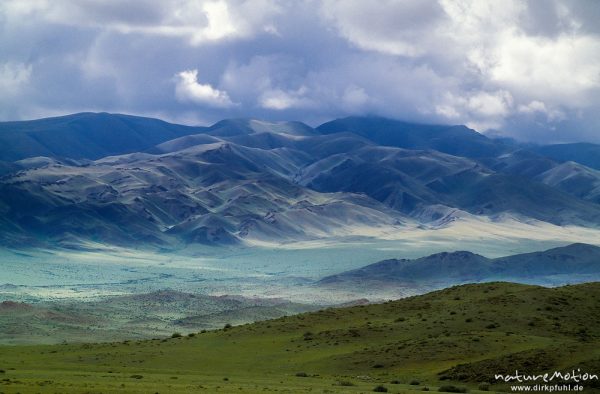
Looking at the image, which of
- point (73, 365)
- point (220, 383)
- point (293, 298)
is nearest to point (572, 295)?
point (220, 383)

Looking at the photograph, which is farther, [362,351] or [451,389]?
[362,351]

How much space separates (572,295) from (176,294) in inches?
4522

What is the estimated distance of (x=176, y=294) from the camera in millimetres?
163375

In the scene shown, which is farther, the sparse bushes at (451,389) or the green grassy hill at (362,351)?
the green grassy hill at (362,351)

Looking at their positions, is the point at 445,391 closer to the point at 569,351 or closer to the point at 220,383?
the point at 569,351

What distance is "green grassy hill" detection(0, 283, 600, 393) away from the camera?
125 ft

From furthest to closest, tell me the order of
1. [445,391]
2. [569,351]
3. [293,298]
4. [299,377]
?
[293,298]
[299,377]
[569,351]
[445,391]

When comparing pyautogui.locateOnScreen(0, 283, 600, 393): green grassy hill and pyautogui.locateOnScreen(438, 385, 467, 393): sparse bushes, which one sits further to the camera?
pyautogui.locateOnScreen(0, 283, 600, 393): green grassy hill

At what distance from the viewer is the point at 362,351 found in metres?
49.6

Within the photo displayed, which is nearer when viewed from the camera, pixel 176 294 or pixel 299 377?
pixel 299 377

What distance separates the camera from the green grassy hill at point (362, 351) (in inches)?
1503

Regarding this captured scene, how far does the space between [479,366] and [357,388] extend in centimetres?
717

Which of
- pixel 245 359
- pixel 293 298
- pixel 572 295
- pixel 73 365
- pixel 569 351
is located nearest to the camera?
pixel 569 351

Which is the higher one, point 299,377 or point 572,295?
point 572,295
